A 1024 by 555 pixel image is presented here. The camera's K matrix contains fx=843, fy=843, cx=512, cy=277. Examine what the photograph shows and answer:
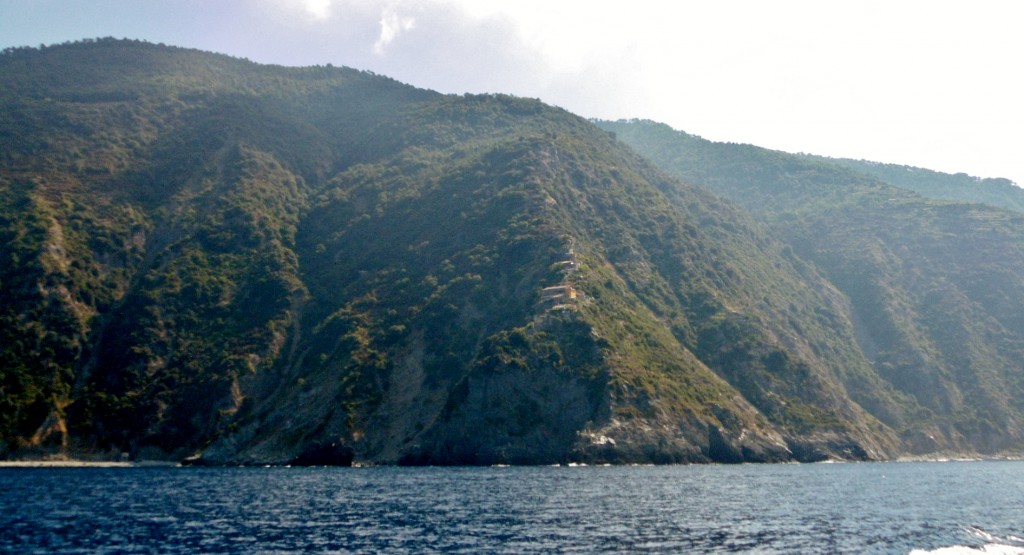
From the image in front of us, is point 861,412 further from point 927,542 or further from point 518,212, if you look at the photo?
point 927,542

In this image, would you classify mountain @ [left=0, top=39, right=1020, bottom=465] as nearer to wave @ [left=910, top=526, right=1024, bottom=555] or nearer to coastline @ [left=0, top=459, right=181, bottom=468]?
coastline @ [left=0, top=459, right=181, bottom=468]

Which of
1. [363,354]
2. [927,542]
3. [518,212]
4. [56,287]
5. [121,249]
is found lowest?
[927,542]

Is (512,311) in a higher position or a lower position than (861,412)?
higher

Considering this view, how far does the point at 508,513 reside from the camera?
2667 inches

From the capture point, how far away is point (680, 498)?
79.3 meters

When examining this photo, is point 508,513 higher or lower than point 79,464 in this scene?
lower

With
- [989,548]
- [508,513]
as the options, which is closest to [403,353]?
[508,513]

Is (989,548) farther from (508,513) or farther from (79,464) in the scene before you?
(79,464)

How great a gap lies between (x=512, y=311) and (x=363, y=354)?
2859 cm

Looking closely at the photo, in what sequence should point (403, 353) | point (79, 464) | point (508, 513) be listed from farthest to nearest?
1. point (403, 353)
2. point (79, 464)
3. point (508, 513)

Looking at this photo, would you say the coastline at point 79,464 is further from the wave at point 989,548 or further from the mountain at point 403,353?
the wave at point 989,548

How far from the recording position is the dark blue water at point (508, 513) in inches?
2126

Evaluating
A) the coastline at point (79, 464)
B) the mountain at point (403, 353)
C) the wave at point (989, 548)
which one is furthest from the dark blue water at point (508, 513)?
the mountain at point (403, 353)

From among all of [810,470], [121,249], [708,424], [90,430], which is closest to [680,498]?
[810,470]
